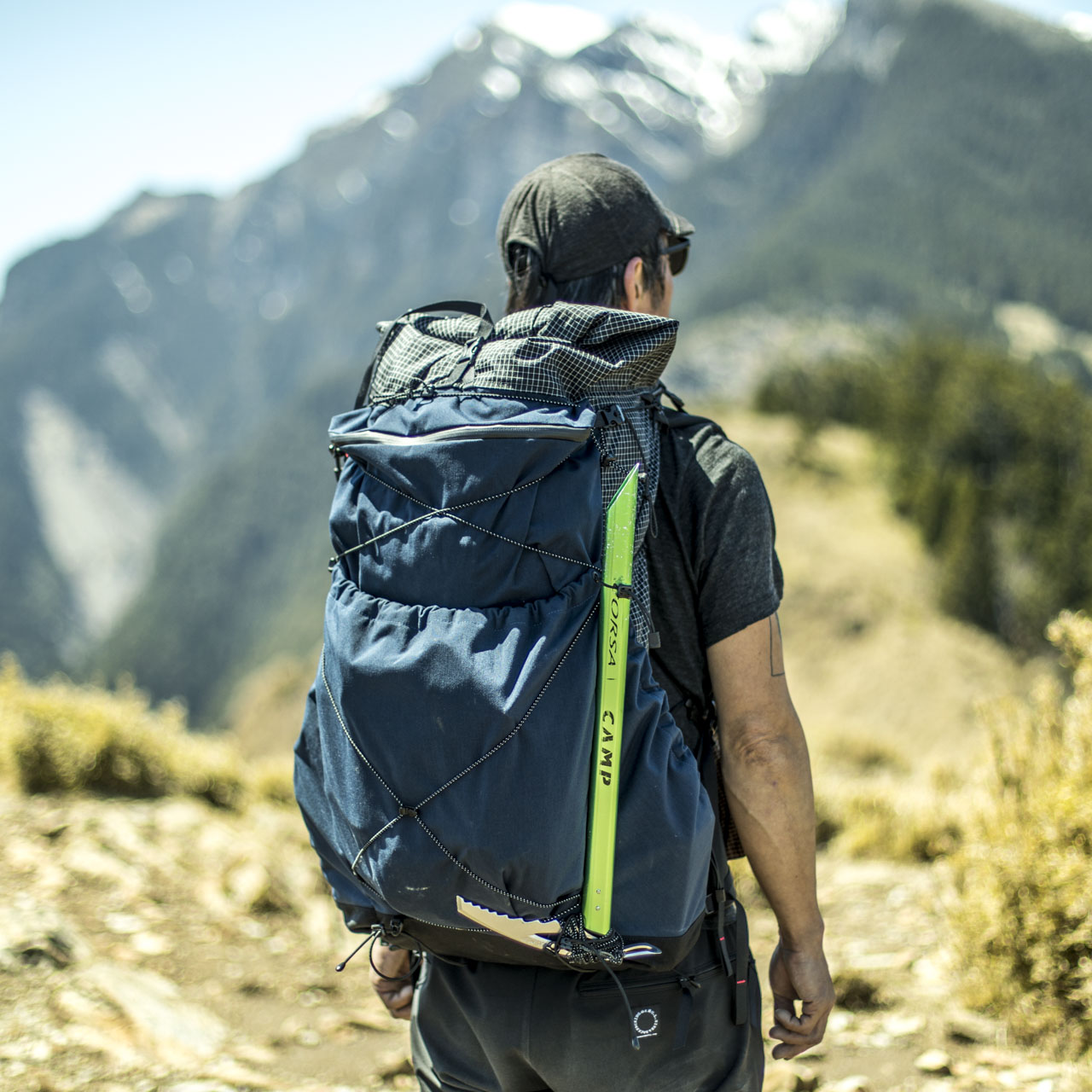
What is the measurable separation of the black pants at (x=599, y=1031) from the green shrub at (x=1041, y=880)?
1.45 meters

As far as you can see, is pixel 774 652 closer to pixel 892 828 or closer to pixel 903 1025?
pixel 903 1025

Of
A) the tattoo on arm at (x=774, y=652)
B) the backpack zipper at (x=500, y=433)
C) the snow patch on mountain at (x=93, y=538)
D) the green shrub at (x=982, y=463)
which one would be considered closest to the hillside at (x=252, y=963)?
the tattoo on arm at (x=774, y=652)

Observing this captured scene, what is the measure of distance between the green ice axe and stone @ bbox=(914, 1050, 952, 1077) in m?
1.82

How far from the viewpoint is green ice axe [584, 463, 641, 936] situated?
4.60ft

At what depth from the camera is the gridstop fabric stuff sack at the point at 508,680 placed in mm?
1381

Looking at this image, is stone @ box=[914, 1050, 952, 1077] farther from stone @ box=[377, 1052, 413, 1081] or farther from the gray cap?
the gray cap

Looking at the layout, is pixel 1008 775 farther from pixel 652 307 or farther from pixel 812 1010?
pixel 652 307

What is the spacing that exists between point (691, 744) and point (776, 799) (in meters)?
0.16

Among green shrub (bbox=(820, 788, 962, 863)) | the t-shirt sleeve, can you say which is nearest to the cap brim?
the t-shirt sleeve

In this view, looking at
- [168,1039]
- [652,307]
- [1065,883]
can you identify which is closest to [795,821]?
[652,307]

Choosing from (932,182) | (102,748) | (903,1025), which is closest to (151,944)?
(102,748)

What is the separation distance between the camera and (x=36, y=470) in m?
196

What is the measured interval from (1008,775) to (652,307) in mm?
2352

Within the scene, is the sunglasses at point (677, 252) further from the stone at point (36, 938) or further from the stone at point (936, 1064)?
the stone at point (36, 938)
